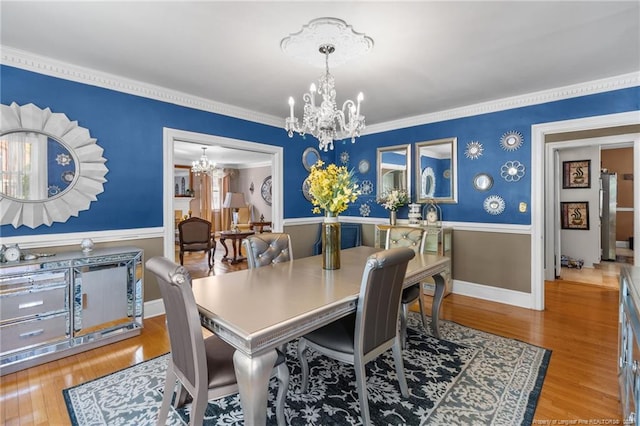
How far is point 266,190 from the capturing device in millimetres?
9227

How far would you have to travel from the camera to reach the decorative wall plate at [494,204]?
3.81 m

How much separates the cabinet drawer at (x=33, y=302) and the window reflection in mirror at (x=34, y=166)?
84 centimetres

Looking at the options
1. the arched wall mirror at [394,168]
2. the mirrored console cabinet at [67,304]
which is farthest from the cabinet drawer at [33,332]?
the arched wall mirror at [394,168]

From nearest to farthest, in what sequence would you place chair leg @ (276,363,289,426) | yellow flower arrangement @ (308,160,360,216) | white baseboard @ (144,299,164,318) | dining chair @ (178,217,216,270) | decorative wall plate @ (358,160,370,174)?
Result: chair leg @ (276,363,289,426)
yellow flower arrangement @ (308,160,360,216)
white baseboard @ (144,299,164,318)
decorative wall plate @ (358,160,370,174)
dining chair @ (178,217,216,270)

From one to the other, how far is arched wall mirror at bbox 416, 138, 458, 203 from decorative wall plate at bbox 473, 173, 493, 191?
0.26 meters

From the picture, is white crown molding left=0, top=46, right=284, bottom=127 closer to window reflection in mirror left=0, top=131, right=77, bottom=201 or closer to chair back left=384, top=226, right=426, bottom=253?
window reflection in mirror left=0, top=131, right=77, bottom=201

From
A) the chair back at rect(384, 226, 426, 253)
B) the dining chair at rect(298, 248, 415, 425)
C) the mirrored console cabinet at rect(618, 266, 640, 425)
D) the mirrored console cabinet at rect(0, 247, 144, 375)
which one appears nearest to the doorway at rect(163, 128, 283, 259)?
the mirrored console cabinet at rect(0, 247, 144, 375)

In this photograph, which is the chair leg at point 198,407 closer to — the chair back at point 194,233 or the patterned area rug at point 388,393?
the patterned area rug at point 388,393

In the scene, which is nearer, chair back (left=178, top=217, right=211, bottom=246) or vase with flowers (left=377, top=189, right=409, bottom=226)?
vase with flowers (left=377, top=189, right=409, bottom=226)

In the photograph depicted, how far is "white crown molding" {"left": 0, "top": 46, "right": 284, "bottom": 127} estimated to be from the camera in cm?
254

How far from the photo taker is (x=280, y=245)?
2.69 metres

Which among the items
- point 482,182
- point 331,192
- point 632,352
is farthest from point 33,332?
point 482,182

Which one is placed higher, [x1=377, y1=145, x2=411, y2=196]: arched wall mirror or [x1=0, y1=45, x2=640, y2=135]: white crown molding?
[x1=0, y1=45, x2=640, y2=135]: white crown molding

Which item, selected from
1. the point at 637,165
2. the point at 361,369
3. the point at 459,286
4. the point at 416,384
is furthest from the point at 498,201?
the point at 361,369
